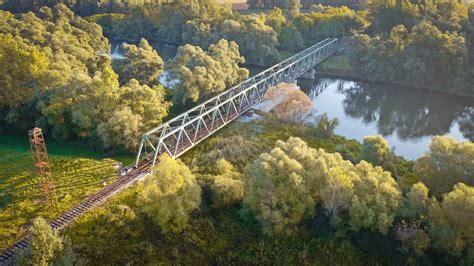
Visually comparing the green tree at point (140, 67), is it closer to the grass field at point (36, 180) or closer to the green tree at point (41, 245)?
the grass field at point (36, 180)

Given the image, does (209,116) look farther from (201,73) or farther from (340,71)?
(340,71)

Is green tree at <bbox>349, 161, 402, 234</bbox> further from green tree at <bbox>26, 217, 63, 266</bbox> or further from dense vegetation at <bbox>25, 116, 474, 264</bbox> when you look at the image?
green tree at <bbox>26, 217, 63, 266</bbox>

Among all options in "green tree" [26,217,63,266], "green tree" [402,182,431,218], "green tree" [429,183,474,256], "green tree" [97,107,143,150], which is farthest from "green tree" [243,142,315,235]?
"green tree" [97,107,143,150]

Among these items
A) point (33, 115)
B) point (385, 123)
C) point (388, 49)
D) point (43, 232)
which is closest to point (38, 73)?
point (33, 115)

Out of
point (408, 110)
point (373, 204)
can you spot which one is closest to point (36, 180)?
point (373, 204)

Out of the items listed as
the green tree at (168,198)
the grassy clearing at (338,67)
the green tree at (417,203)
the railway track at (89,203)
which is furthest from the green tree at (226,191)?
the grassy clearing at (338,67)

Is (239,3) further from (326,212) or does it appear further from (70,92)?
(326,212)
